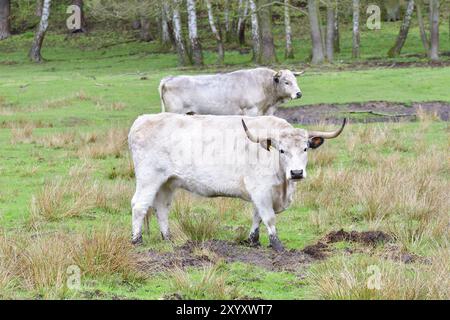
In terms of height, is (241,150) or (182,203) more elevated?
(241,150)

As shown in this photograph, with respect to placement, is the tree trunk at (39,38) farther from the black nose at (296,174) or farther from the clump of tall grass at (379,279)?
the clump of tall grass at (379,279)

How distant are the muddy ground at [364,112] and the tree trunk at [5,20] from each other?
28271 millimetres

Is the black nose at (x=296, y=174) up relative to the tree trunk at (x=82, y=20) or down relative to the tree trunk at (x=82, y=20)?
down

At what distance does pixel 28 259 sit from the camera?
743 centimetres

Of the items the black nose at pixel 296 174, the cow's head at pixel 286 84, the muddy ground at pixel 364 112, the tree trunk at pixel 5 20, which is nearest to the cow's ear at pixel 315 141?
the black nose at pixel 296 174

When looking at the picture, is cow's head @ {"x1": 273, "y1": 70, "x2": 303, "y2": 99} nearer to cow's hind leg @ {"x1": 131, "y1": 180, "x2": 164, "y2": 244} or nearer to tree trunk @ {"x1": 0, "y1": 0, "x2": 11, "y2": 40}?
cow's hind leg @ {"x1": 131, "y1": 180, "x2": 164, "y2": 244}

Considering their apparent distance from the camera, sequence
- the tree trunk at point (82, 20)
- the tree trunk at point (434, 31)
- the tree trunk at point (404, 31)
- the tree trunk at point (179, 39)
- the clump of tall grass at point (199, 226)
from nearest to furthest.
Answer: the clump of tall grass at point (199, 226)
the tree trunk at point (434, 31)
the tree trunk at point (179, 39)
the tree trunk at point (404, 31)
the tree trunk at point (82, 20)

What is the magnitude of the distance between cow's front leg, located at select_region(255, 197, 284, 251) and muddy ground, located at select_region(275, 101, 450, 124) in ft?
35.5

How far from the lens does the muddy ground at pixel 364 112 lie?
66.3 ft

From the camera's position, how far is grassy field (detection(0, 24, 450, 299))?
722 cm

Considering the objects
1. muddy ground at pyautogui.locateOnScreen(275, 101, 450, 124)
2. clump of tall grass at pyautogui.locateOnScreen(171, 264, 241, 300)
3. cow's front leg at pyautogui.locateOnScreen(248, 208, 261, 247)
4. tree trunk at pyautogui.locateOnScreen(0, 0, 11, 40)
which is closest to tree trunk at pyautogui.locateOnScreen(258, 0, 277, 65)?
muddy ground at pyautogui.locateOnScreen(275, 101, 450, 124)
